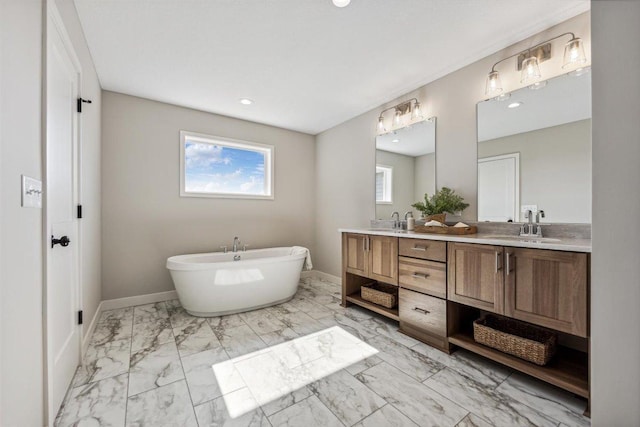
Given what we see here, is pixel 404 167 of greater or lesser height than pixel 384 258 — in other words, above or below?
above

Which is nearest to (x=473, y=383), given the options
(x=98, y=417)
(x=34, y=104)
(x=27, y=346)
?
(x=98, y=417)

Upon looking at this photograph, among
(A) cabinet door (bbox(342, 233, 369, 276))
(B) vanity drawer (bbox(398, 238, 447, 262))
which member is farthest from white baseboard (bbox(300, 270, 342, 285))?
(B) vanity drawer (bbox(398, 238, 447, 262))

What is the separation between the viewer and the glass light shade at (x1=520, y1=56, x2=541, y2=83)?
6.70 feet

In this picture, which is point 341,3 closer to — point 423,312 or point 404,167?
point 404,167

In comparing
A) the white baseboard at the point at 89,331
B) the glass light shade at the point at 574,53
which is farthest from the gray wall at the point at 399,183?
the white baseboard at the point at 89,331

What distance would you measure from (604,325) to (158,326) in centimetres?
312

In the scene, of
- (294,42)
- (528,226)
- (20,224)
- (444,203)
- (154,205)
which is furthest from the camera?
(154,205)

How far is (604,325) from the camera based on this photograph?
3.08 ft

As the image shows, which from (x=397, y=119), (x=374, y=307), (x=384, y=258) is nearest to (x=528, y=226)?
(x=384, y=258)

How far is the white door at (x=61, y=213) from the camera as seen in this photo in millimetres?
1346

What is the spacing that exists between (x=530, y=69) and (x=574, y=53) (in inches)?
10.0

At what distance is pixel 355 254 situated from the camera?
298 cm

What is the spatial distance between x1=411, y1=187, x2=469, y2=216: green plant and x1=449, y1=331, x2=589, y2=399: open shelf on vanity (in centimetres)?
114

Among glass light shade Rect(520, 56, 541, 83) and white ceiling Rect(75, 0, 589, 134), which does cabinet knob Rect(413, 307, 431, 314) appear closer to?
glass light shade Rect(520, 56, 541, 83)
